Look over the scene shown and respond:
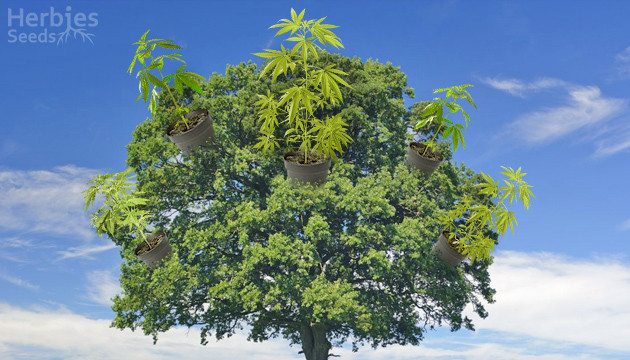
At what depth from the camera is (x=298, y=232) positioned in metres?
10.1

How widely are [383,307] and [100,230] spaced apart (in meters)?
6.75

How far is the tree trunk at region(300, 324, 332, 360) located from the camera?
36.3 ft

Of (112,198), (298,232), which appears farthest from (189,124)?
(298,232)

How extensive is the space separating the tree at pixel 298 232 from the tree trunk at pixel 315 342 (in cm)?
2

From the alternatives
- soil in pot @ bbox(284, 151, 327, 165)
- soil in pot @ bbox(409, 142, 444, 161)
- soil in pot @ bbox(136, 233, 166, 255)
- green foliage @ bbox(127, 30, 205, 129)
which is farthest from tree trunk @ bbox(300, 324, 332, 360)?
green foliage @ bbox(127, 30, 205, 129)

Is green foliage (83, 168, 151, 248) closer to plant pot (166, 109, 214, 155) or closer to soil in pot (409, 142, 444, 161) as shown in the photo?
plant pot (166, 109, 214, 155)

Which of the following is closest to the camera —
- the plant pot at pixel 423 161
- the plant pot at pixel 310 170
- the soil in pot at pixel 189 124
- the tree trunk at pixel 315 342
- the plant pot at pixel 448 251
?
the plant pot at pixel 310 170

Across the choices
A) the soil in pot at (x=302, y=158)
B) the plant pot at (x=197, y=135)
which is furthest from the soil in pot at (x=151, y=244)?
the soil in pot at (x=302, y=158)

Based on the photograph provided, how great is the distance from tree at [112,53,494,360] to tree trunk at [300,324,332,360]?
23 mm

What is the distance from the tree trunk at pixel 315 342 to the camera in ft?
36.3

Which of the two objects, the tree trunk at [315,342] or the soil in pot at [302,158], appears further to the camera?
the tree trunk at [315,342]

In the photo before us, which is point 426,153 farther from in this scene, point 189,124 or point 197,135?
point 189,124

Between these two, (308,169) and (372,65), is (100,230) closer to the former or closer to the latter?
(308,169)

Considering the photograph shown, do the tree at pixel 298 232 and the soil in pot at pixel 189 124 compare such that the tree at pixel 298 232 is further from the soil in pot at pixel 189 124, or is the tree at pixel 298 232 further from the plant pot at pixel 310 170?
the plant pot at pixel 310 170
